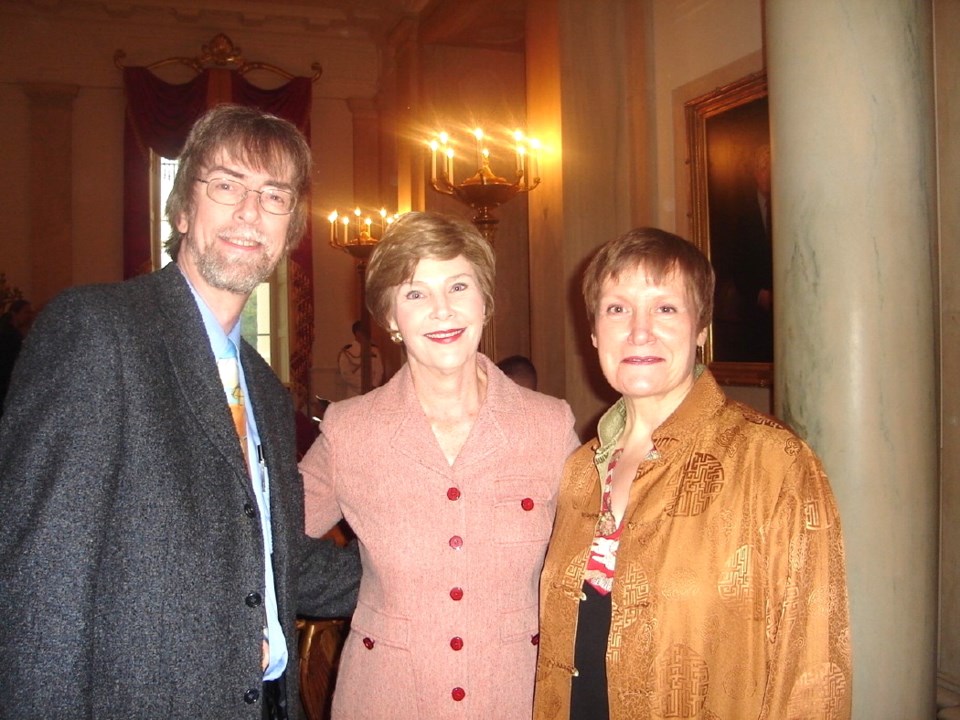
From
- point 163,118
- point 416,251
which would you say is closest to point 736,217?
point 416,251

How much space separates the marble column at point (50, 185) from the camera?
10023mm

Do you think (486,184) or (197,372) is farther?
(486,184)

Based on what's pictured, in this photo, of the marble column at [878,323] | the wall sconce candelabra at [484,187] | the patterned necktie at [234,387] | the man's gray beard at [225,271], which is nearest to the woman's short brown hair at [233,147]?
the man's gray beard at [225,271]

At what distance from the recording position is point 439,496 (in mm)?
2041

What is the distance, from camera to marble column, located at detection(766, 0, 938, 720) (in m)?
2.27

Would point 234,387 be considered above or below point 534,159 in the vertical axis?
below

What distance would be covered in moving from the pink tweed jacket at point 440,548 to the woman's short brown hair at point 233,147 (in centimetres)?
70

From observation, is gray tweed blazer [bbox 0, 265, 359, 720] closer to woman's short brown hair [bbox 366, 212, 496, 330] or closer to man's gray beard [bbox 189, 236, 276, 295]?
man's gray beard [bbox 189, 236, 276, 295]

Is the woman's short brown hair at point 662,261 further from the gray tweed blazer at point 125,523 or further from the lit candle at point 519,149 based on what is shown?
the lit candle at point 519,149

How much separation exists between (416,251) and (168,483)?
888 millimetres

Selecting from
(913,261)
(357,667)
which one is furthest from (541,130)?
(357,667)

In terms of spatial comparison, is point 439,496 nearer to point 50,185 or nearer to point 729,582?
point 729,582

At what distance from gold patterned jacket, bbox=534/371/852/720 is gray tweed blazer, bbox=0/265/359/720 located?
2.61ft

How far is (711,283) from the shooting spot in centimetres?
183
